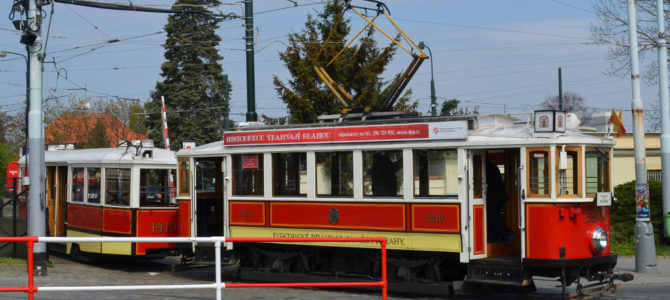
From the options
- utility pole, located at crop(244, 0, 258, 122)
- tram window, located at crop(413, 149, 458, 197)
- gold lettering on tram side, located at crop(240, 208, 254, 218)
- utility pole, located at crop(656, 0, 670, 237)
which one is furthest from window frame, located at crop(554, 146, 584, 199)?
utility pole, located at crop(244, 0, 258, 122)

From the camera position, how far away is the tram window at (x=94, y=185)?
1827cm

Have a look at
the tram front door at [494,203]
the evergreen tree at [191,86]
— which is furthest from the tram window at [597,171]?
the evergreen tree at [191,86]

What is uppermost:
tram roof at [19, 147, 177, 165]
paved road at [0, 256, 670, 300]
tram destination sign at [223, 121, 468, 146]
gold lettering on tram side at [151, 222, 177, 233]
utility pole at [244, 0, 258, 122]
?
utility pole at [244, 0, 258, 122]

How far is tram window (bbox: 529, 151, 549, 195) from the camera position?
469 inches

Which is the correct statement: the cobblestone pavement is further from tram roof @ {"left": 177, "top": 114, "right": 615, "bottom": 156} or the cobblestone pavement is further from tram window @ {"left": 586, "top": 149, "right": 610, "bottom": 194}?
tram window @ {"left": 586, "top": 149, "right": 610, "bottom": 194}

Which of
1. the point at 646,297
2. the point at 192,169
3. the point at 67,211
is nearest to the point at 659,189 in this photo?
the point at 646,297

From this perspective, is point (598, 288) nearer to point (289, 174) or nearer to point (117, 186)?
point (289, 174)

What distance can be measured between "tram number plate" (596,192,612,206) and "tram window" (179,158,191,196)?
7724 mm

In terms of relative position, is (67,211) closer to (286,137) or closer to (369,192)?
(286,137)

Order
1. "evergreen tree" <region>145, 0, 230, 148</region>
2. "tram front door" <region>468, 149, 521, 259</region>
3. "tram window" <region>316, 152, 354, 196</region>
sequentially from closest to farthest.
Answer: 1. "tram front door" <region>468, 149, 521, 259</region>
2. "tram window" <region>316, 152, 354, 196</region>
3. "evergreen tree" <region>145, 0, 230, 148</region>

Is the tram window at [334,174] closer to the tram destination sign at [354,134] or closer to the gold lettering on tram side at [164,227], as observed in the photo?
the tram destination sign at [354,134]

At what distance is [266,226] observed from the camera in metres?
14.7

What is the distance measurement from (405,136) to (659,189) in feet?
32.5

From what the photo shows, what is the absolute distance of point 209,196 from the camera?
54.1 feet
